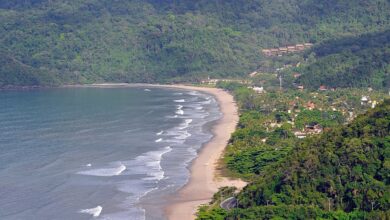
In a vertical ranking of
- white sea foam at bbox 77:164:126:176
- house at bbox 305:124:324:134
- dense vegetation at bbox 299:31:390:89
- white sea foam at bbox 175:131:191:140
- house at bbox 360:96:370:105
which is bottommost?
white sea foam at bbox 77:164:126:176

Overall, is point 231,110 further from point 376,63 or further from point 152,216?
point 152,216

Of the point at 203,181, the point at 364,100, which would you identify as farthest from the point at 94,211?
the point at 364,100

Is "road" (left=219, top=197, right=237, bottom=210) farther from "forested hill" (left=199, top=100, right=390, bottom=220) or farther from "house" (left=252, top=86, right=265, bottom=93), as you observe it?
"house" (left=252, top=86, right=265, bottom=93)

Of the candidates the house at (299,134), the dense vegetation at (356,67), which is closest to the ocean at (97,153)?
the house at (299,134)

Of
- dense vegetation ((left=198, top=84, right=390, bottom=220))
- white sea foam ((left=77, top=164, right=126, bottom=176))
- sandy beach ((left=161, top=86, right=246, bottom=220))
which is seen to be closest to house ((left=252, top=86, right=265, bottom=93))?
sandy beach ((left=161, top=86, right=246, bottom=220))

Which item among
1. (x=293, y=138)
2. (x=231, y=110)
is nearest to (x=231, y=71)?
(x=231, y=110)
